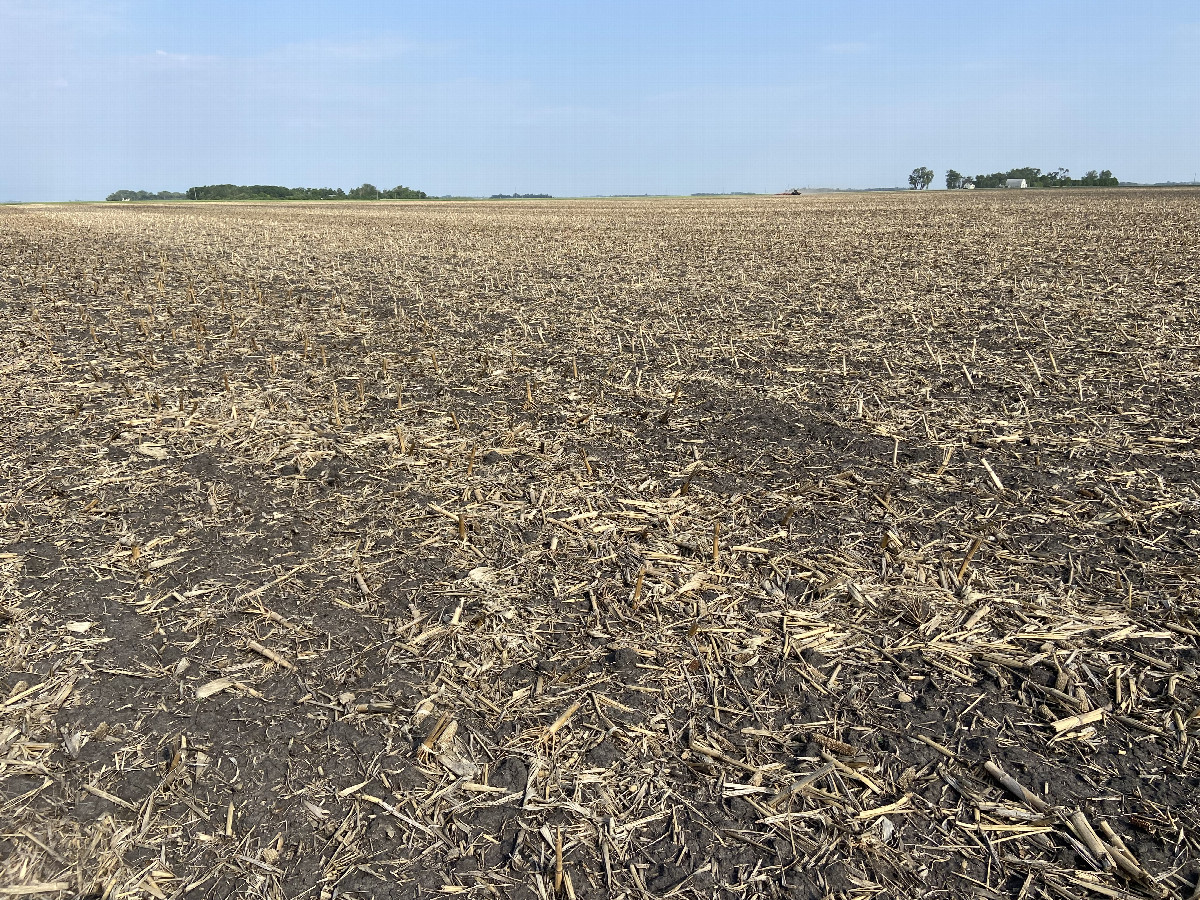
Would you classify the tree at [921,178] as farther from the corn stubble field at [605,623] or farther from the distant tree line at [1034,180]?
the corn stubble field at [605,623]

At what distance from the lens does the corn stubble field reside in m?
2.79

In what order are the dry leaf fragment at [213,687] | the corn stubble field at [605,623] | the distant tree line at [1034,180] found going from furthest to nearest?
the distant tree line at [1034,180]
the dry leaf fragment at [213,687]
the corn stubble field at [605,623]

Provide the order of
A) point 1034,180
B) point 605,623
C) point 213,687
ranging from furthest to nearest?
point 1034,180 < point 605,623 < point 213,687

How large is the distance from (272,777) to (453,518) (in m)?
2.32

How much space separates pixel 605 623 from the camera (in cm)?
405

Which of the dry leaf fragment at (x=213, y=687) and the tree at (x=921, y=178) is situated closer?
the dry leaf fragment at (x=213, y=687)

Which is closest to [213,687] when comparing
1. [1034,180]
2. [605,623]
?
[605,623]

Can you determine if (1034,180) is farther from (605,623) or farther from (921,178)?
(605,623)

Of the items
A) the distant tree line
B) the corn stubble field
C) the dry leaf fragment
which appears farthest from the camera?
the distant tree line

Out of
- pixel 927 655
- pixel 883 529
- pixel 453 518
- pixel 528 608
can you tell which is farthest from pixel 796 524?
pixel 453 518

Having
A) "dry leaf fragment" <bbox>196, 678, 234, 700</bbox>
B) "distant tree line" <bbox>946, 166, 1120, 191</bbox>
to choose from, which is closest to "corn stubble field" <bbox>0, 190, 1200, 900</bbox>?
"dry leaf fragment" <bbox>196, 678, 234, 700</bbox>

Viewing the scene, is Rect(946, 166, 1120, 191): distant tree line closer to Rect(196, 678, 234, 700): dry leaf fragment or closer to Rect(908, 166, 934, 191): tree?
Rect(908, 166, 934, 191): tree

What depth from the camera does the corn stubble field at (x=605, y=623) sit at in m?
2.79

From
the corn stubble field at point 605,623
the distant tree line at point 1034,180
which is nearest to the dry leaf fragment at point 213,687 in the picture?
the corn stubble field at point 605,623
